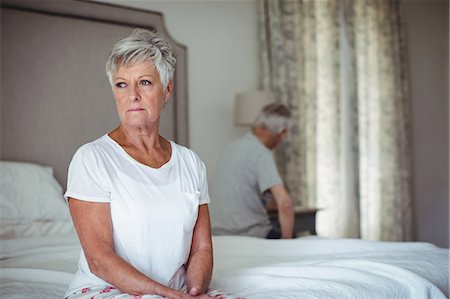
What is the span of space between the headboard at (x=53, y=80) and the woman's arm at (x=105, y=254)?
180cm

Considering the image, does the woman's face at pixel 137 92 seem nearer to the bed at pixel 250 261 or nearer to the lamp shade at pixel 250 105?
the bed at pixel 250 261

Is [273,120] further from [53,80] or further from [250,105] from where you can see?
[53,80]

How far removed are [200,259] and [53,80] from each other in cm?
202

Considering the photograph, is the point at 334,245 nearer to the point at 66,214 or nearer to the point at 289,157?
the point at 66,214

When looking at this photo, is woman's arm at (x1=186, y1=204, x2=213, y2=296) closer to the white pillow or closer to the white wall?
the white pillow

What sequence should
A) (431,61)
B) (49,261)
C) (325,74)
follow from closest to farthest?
(49,261) < (325,74) < (431,61)

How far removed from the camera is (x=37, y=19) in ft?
11.1

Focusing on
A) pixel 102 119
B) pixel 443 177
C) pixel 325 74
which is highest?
pixel 325 74

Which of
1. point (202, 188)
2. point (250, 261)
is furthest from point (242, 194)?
point (202, 188)

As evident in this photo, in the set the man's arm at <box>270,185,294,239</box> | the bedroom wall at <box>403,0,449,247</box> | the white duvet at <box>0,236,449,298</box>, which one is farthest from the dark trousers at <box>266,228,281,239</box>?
the bedroom wall at <box>403,0,449,247</box>

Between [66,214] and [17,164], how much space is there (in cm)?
40

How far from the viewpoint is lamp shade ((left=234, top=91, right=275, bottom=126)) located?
4289mm

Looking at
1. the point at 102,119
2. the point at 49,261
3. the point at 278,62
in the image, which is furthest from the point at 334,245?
the point at 278,62

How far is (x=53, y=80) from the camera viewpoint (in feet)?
11.1
